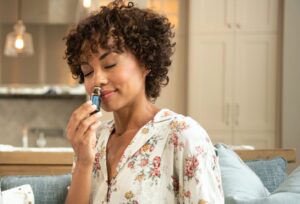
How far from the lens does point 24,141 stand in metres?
4.36

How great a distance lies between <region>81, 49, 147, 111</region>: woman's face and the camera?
3.58 ft

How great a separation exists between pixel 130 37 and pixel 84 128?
0.75 ft

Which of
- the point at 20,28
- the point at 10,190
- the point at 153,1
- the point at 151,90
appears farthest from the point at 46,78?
the point at 151,90

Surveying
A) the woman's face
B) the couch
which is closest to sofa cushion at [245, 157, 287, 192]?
the couch

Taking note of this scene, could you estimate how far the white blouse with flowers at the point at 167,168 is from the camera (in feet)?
3.34

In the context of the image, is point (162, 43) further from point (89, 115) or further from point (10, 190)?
point (10, 190)

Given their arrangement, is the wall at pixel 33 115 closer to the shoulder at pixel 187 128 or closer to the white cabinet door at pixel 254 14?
the white cabinet door at pixel 254 14

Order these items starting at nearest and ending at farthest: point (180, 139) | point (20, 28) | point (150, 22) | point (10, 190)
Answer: point (180, 139) → point (150, 22) → point (10, 190) → point (20, 28)

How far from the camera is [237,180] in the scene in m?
1.49

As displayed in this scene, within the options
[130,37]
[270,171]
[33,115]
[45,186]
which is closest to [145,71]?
[130,37]

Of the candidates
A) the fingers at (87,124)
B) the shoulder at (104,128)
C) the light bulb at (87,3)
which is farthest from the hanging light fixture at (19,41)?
the fingers at (87,124)

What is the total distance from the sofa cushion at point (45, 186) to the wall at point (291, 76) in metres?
3.03

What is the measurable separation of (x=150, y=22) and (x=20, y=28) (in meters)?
3.27

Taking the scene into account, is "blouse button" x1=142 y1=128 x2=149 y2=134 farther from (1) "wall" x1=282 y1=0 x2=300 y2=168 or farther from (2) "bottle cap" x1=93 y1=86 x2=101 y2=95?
(1) "wall" x1=282 y1=0 x2=300 y2=168
